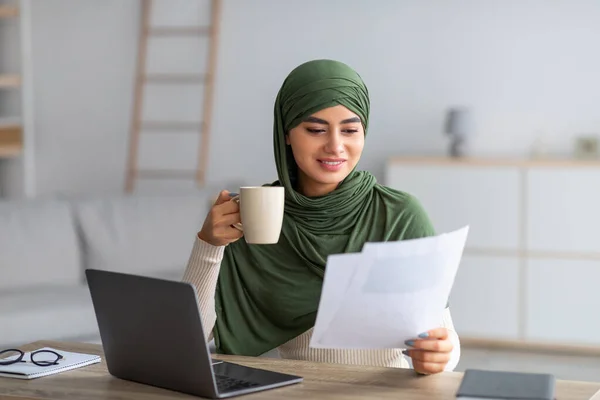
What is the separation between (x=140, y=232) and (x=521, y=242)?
6.25 ft

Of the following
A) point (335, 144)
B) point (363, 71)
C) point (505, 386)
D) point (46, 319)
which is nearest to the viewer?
point (505, 386)

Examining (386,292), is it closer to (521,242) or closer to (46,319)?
(46,319)

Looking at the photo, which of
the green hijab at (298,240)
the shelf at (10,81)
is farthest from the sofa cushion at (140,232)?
the green hijab at (298,240)

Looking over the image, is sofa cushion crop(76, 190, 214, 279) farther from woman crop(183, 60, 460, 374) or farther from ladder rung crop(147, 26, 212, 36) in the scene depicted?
woman crop(183, 60, 460, 374)

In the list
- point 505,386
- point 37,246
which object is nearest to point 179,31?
point 37,246

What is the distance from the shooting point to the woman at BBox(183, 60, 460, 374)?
213 centimetres

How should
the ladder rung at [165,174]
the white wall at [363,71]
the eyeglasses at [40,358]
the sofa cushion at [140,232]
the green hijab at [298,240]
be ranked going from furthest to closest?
the ladder rung at [165,174], the white wall at [363,71], the sofa cushion at [140,232], the green hijab at [298,240], the eyeglasses at [40,358]

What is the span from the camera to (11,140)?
6.13 meters

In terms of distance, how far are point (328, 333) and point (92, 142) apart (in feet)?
15.5

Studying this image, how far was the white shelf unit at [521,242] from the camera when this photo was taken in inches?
200

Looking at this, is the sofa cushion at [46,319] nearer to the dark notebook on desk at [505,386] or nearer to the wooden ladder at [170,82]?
the wooden ladder at [170,82]

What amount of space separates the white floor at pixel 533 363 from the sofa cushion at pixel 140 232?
1478mm

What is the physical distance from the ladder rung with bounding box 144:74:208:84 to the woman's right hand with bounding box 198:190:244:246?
13.1ft

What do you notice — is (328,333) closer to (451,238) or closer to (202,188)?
(451,238)
